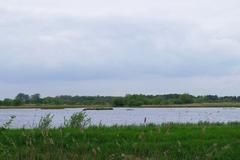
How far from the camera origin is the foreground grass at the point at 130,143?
38.3ft

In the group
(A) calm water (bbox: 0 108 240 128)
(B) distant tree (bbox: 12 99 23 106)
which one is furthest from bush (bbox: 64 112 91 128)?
(B) distant tree (bbox: 12 99 23 106)

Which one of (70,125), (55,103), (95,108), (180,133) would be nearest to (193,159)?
(180,133)

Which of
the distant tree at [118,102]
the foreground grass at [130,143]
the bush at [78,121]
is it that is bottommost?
the foreground grass at [130,143]

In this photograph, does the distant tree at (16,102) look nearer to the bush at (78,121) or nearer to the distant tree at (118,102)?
the distant tree at (118,102)

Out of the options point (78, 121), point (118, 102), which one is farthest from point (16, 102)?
point (78, 121)

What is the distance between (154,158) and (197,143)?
11.9 feet

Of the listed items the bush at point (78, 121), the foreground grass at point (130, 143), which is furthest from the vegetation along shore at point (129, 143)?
the bush at point (78, 121)

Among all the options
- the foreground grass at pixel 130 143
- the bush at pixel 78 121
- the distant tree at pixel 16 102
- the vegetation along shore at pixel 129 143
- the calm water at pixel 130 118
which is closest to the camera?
the vegetation along shore at pixel 129 143

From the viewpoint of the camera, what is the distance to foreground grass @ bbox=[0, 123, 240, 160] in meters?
11.7

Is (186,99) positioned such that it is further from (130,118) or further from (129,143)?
(129,143)

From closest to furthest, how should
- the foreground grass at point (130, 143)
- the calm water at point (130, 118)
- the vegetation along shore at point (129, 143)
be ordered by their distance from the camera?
the vegetation along shore at point (129, 143) → the foreground grass at point (130, 143) → the calm water at point (130, 118)

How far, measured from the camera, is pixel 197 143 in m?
13.7

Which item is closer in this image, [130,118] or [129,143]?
[129,143]

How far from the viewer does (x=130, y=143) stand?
13.1 m
